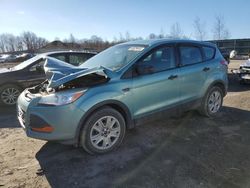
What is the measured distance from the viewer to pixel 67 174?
314cm

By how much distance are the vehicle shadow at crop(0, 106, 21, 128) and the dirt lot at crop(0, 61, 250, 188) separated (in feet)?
1.23

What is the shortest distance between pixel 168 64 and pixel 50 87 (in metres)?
2.16

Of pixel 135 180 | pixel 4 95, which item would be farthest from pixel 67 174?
pixel 4 95

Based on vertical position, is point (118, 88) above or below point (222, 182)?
above

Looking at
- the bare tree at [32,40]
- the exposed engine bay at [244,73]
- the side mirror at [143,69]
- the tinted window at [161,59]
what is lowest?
the exposed engine bay at [244,73]

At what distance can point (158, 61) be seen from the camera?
424 cm

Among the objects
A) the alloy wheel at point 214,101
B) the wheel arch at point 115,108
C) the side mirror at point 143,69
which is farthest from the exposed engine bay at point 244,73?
the wheel arch at point 115,108

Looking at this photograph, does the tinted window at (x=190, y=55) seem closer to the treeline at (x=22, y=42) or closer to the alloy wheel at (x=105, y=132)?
the alloy wheel at (x=105, y=132)

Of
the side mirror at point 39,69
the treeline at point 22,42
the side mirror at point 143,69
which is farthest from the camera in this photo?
the treeline at point 22,42

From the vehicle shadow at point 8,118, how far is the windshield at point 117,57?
2.29m

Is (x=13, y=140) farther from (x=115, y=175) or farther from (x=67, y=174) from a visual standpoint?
(x=115, y=175)

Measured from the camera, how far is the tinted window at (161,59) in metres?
4.09

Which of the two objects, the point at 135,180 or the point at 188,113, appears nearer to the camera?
the point at 135,180

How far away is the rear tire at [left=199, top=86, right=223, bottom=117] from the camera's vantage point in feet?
16.9
